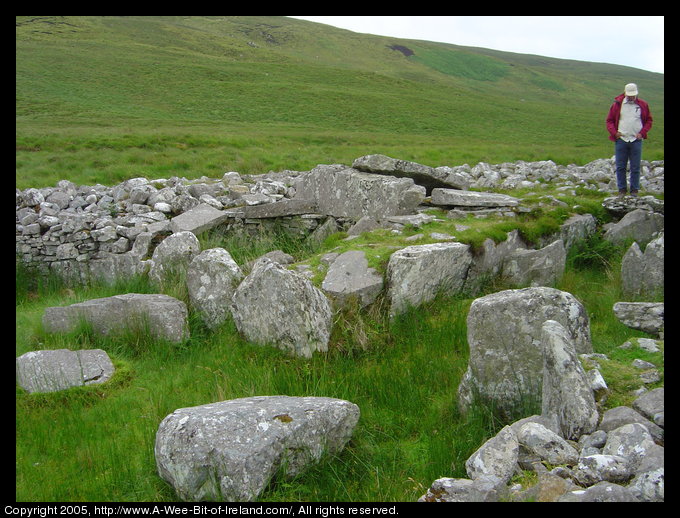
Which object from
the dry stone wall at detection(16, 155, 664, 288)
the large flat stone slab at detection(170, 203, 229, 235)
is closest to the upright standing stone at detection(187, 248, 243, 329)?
the dry stone wall at detection(16, 155, 664, 288)

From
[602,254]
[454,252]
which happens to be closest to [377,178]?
[454,252]

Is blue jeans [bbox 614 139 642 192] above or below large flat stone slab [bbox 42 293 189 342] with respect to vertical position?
above

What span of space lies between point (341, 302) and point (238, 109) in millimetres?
49092

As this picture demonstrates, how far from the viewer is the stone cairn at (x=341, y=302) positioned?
144 inches

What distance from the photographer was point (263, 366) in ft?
19.9

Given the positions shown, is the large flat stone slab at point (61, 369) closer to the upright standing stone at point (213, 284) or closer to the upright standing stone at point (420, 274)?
the upright standing stone at point (213, 284)

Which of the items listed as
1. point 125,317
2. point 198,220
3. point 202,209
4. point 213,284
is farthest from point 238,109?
point 125,317

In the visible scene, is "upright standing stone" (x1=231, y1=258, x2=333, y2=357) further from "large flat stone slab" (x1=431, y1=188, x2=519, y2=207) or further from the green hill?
the green hill

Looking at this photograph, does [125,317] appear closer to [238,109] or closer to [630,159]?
[630,159]

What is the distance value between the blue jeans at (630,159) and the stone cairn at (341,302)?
78cm

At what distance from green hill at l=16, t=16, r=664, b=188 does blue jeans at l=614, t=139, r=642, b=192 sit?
1069cm

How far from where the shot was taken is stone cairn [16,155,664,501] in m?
3.65

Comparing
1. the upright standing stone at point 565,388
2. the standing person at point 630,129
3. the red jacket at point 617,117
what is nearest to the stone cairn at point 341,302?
the upright standing stone at point 565,388
